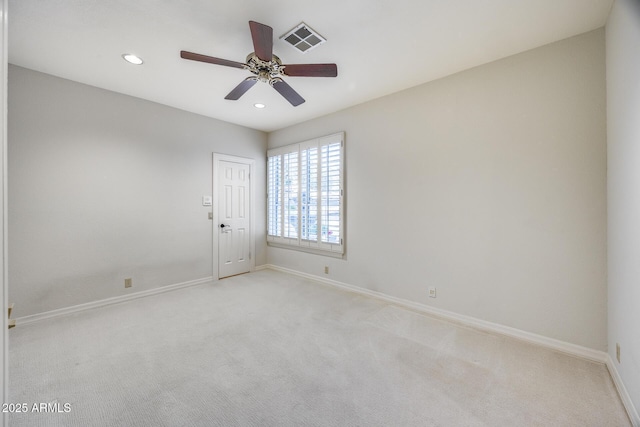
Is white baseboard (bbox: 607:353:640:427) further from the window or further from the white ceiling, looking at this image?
the window

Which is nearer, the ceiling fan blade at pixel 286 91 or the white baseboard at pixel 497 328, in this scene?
the white baseboard at pixel 497 328

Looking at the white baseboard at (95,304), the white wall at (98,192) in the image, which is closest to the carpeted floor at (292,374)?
the white baseboard at (95,304)

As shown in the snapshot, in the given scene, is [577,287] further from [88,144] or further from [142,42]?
[88,144]

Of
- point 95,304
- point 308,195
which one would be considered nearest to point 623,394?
point 308,195

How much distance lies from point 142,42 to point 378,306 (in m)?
3.72

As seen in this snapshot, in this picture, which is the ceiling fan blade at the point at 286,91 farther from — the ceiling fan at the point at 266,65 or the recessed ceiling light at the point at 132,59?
the recessed ceiling light at the point at 132,59

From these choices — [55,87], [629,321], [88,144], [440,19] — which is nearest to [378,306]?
[629,321]

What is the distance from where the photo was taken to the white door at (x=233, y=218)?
4.56 metres

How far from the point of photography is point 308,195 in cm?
441

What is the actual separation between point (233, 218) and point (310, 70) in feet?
10.4

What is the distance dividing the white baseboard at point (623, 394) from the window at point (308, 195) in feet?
9.18

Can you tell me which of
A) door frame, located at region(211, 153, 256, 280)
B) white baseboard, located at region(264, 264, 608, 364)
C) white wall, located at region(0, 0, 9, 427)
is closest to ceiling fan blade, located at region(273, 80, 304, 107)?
white wall, located at region(0, 0, 9, 427)

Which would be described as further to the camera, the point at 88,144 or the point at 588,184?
the point at 88,144

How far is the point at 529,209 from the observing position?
2498mm
